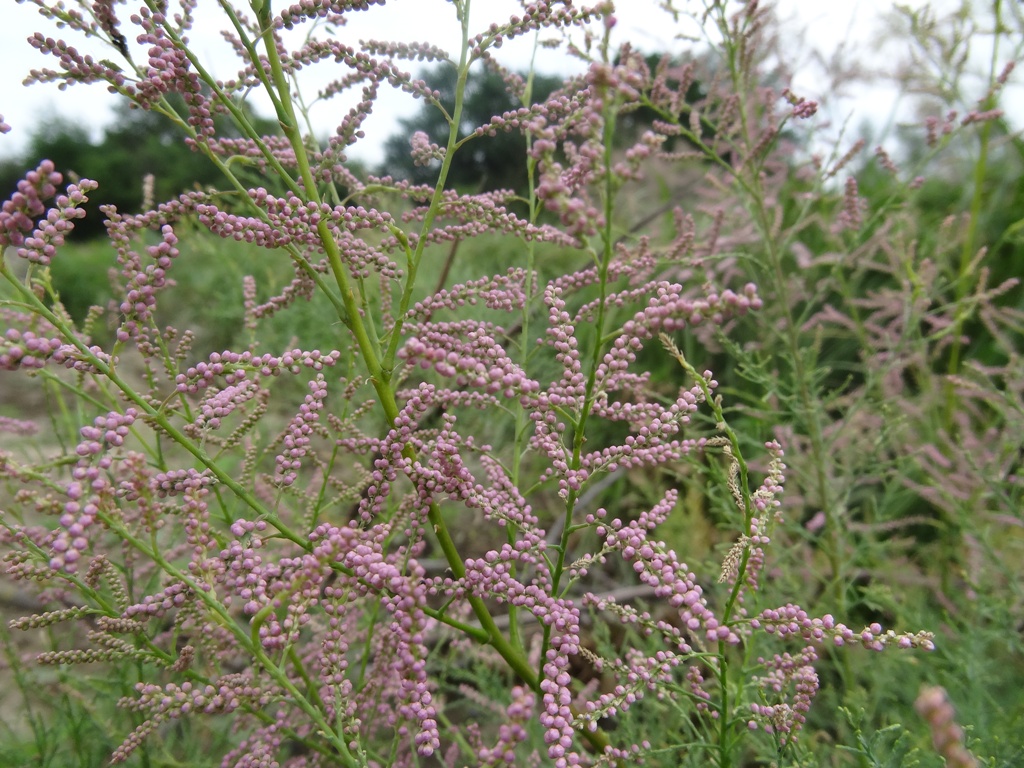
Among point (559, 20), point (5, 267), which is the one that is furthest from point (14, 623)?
point (559, 20)

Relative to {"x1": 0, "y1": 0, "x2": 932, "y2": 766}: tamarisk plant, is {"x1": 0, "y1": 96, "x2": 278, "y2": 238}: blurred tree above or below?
above

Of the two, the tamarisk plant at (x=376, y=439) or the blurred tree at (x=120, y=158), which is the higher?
the blurred tree at (x=120, y=158)

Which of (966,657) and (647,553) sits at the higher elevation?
(966,657)

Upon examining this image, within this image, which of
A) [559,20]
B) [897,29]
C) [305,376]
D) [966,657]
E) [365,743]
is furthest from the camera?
[305,376]

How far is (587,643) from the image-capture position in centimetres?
239

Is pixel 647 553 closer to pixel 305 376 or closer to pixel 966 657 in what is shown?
pixel 966 657

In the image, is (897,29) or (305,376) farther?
(305,376)

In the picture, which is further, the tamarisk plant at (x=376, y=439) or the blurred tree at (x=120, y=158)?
the blurred tree at (x=120, y=158)

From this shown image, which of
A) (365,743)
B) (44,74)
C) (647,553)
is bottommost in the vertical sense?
(365,743)

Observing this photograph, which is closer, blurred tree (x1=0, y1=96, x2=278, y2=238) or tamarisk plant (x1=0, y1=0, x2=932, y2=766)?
tamarisk plant (x1=0, y1=0, x2=932, y2=766)

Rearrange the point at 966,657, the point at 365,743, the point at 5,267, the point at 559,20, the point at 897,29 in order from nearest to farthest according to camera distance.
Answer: the point at 5,267 < the point at 559,20 < the point at 365,743 < the point at 966,657 < the point at 897,29

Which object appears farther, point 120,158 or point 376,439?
point 120,158

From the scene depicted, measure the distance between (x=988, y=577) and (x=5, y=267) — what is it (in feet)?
8.31

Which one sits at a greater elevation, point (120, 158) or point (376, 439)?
point (120, 158)
